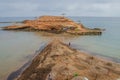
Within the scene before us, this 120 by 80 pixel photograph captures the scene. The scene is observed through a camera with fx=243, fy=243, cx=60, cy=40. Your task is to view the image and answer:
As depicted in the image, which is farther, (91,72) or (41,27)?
(41,27)

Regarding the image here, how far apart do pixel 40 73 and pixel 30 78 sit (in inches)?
32.3

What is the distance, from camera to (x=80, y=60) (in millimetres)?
20984

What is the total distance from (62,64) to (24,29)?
6090cm

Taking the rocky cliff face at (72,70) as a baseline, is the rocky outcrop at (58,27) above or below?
below

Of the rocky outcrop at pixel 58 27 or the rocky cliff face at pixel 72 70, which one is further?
the rocky outcrop at pixel 58 27

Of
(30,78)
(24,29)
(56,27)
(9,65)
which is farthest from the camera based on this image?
(24,29)

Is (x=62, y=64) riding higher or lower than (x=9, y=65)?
higher

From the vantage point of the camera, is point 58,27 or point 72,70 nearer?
point 72,70

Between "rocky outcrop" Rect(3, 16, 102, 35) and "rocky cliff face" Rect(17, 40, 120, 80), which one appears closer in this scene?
"rocky cliff face" Rect(17, 40, 120, 80)

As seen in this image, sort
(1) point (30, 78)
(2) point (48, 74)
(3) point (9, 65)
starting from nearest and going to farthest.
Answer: (2) point (48, 74) → (1) point (30, 78) → (3) point (9, 65)

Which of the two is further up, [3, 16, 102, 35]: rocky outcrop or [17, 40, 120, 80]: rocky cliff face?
[17, 40, 120, 80]: rocky cliff face

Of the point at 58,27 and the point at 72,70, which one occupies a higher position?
the point at 72,70

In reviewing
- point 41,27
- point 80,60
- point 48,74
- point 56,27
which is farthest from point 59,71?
point 41,27

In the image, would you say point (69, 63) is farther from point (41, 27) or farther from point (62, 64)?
point (41, 27)
